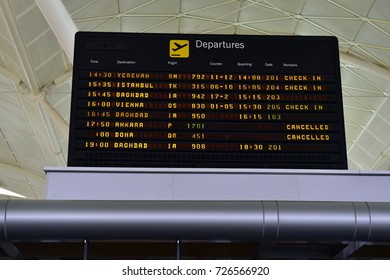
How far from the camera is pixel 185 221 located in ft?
26.3

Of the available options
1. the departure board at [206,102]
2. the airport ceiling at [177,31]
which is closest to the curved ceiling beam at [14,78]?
the airport ceiling at [177,31]

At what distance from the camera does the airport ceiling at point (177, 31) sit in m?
26.3

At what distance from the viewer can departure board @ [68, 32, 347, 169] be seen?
9242 millimetres

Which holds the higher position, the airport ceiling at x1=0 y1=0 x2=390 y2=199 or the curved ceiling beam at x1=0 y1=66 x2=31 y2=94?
the airport ceiling at x1=0 y1=0 x2=390 y2=199

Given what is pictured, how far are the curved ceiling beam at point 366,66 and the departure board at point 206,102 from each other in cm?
2143

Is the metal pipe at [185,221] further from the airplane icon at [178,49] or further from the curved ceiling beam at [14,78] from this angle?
the curved ceiling beam at [14,78]

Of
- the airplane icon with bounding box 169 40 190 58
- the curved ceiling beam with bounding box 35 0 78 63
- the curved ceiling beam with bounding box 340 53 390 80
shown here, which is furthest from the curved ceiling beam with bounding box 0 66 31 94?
the airplane icon with bounding box 169 40 190 58

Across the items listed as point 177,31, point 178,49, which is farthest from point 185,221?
point 177,31

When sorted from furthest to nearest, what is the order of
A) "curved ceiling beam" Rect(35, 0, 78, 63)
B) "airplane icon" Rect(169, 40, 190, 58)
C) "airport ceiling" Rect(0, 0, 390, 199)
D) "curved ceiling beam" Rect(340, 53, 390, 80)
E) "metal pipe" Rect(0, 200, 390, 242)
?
A: "curved ceiling beam" Rect(340, 53, 390, 80) < "airport ceiling" Rect(0, 0, 390, 199) < "curved ceiling beam" Rect(35, 0, 78, 63) < "airplane icon" Rect(169, 40, 190, 58) < "metal pipe" Rect(0, 200, 390, 242)

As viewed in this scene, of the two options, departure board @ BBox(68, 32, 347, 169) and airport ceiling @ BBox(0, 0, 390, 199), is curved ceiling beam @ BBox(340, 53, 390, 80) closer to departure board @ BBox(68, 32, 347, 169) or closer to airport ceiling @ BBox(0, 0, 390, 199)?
airport ceiling @ BBox(0, 0, 390, 199)

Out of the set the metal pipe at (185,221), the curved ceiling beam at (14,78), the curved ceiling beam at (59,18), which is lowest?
the metal pipe at (185,221)

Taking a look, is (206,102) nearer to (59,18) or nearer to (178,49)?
(178,49)

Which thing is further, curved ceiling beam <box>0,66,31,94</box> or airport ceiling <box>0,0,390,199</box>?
curved ceiling beam <box>0,66,31,94</box>

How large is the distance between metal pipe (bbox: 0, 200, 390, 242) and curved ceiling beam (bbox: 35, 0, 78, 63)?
993 centimetres
